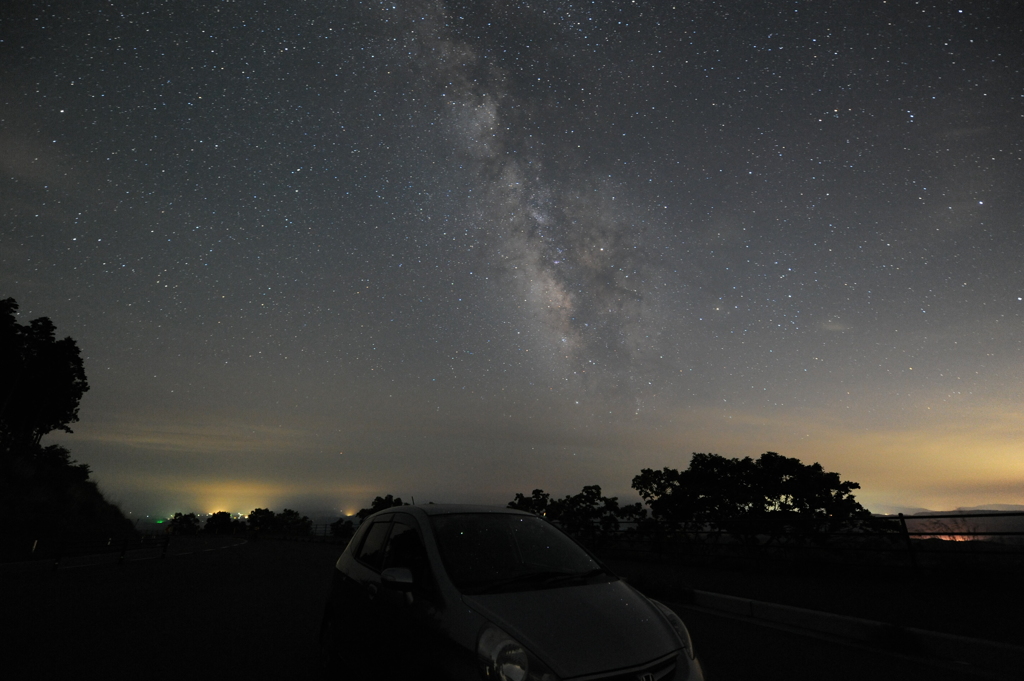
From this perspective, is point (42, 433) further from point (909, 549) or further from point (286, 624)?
point (909, 549)

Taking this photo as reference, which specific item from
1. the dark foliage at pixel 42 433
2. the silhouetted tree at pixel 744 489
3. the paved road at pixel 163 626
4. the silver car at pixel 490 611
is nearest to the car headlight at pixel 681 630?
the silver car at pixel 490 611

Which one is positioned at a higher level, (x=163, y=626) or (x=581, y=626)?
(x=581, y=626)

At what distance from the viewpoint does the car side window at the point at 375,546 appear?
4.23 meters

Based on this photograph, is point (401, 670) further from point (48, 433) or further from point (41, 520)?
point (48, 433)

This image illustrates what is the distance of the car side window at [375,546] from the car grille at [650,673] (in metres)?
2.25

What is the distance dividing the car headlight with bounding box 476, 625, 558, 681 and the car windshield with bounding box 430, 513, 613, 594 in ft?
1.39

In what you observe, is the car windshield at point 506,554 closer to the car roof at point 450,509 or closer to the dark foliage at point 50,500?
the car roof at point 450,509

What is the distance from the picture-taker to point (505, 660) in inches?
99.6

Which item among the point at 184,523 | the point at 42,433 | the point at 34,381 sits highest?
the point at 34,381

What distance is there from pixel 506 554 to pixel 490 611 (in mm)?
937

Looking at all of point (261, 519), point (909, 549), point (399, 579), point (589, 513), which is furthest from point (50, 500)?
point (261, 519)

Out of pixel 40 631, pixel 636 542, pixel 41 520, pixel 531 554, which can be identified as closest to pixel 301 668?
pixel 531 554

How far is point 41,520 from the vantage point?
99.0ft

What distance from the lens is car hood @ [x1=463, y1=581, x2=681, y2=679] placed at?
255 cm
